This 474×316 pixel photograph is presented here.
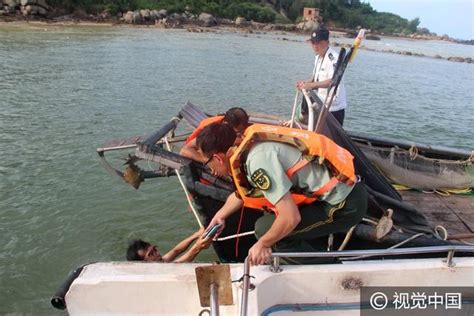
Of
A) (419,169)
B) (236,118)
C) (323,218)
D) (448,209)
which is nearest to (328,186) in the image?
(323,218)

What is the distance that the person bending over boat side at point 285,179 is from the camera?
2.77m

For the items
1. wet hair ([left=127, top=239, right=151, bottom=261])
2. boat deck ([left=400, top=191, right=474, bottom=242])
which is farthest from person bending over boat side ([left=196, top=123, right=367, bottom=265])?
boat deck ([left=400, top=191, right=474, bottom=242])

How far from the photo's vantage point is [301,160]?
9.55 feet

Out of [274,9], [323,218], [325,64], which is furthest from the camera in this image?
[274,9]

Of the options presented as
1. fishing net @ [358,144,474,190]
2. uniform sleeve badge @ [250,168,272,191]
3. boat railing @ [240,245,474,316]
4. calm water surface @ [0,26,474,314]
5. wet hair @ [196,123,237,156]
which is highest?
wet hair @ [196,123,237,156]

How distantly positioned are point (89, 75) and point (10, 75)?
2.83 meters

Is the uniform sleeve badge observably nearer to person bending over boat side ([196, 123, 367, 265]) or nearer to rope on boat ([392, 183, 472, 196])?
person bending over boat side ([196, 123, 367, 265])

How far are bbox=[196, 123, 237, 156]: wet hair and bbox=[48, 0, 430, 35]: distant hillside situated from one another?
58.4 m

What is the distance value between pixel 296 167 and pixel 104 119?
9.47 m

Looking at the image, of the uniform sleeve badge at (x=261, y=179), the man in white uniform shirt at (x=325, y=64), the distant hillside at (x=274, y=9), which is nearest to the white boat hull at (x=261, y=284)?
the uniform sleeve badge at (x=261, y=179)

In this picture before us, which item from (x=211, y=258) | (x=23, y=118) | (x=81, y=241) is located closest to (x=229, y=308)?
(x=211, y=258)

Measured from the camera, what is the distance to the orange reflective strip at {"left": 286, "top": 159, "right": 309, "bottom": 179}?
289cm

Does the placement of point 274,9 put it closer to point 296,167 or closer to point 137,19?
point 137,19

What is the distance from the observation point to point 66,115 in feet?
37.9
